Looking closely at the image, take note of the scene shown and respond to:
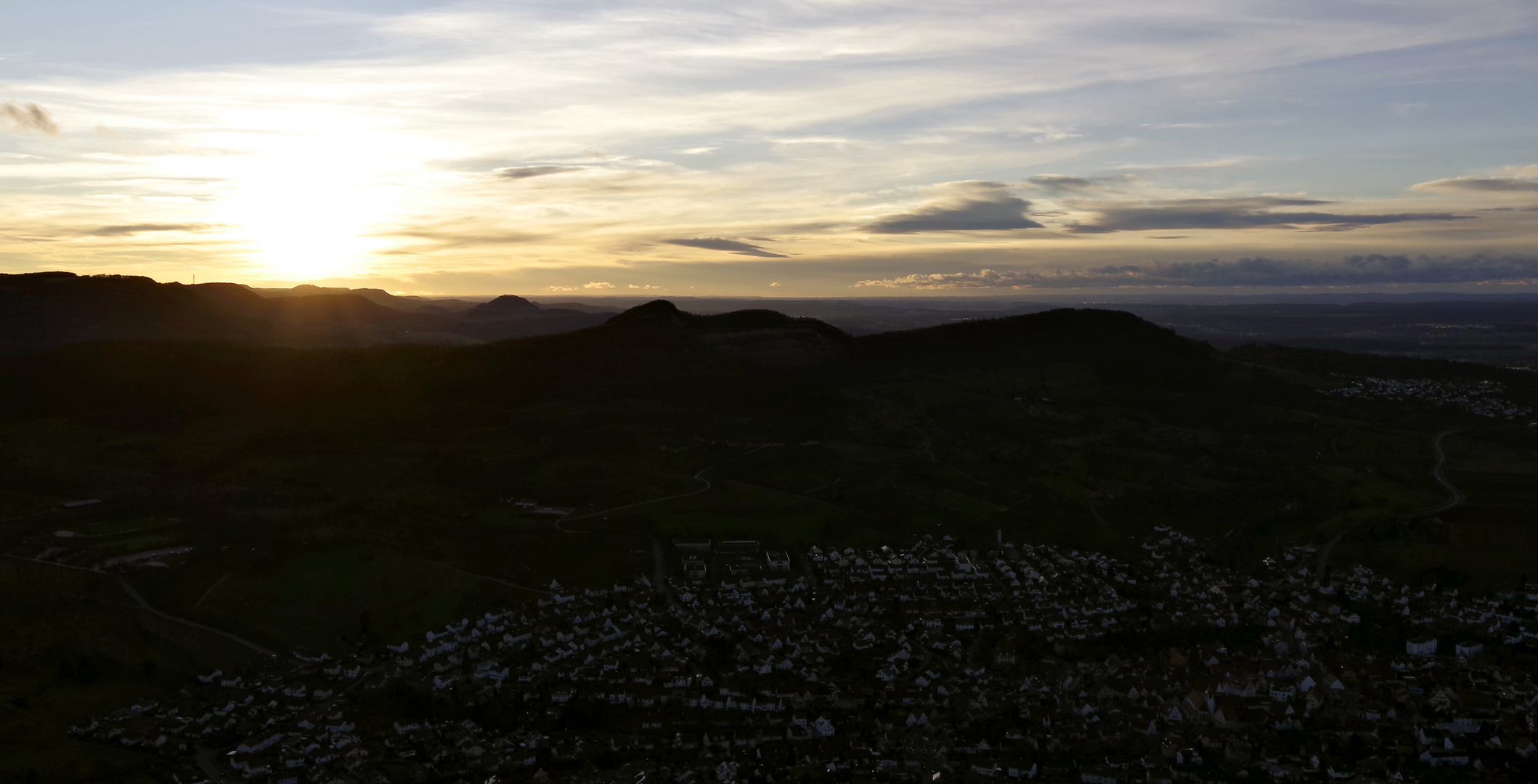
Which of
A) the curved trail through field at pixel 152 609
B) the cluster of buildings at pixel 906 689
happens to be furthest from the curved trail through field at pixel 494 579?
the curved trail through field at pixel 152 609

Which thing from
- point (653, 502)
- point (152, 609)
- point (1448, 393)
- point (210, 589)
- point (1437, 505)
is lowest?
point (1437, 505)

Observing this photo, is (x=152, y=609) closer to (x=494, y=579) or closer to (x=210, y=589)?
(x=210, y=589)

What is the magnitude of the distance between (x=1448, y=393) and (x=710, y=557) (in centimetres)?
11090

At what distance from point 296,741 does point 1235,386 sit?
113m

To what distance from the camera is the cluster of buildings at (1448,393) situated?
12256 centimetres

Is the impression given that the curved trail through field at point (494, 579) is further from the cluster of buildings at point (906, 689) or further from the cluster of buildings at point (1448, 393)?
the cluster of buildings at point (1448, 393)

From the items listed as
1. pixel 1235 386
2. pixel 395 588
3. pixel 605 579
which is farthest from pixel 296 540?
pixel 1235 386

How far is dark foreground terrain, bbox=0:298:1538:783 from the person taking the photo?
46.9 m

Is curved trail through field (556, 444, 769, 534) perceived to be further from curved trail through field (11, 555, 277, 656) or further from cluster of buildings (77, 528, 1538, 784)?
curved trail through field (11, 555, 277, 656)

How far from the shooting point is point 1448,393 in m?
134

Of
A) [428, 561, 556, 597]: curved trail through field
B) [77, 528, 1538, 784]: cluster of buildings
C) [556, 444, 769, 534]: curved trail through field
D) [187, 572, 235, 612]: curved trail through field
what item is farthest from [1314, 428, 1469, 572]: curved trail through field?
[187, 572, 235, 612]: curved trail through field

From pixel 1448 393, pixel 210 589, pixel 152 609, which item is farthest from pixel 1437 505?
pixel 152 609

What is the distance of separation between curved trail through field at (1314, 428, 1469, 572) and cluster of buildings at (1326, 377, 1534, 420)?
20815 millimetres

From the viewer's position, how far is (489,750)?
4503 cm
